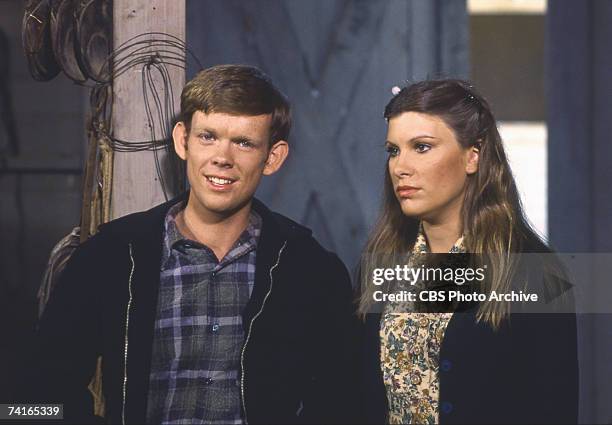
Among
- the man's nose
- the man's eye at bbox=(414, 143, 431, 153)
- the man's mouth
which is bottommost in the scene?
the man's mouth

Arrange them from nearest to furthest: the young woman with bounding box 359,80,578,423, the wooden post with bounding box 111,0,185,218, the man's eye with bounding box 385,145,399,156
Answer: the young woman with bounding box 359,80,578,423 < the man's eye with bounding box 385,145,399,156 < the wooden post with bounding box 111,0,185,218

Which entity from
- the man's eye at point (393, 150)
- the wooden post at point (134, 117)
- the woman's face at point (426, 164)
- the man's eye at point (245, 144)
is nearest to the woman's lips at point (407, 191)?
the woman's face at point (426, 164)

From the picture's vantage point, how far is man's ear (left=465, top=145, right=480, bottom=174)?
3910mm

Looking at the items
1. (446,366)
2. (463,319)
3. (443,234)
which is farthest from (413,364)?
(443,234)

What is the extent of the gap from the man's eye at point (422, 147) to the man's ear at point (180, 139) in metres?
0.87

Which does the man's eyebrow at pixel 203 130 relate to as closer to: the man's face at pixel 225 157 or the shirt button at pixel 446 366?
the man's face at pixel 225 157

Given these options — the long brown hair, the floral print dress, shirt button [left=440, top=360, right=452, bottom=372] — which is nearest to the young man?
the floral print dress

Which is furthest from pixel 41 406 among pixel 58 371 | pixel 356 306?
pixel 356 306

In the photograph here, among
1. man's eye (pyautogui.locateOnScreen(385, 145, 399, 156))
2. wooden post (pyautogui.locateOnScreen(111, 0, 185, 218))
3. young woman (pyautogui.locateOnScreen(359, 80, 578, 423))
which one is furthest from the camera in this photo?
wooden post (pyautogui.locateOnScreen(111, 0, 185, 218))

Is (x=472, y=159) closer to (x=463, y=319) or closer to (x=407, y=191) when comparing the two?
(x=407, y=191)

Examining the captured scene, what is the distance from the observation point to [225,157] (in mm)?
3791

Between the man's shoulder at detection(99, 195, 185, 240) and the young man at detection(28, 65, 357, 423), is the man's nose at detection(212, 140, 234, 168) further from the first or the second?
the man's shoulder at detection(99, 195, 185, 240)

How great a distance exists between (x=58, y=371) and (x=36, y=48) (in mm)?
1527

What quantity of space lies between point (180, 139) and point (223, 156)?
0.29 metres
